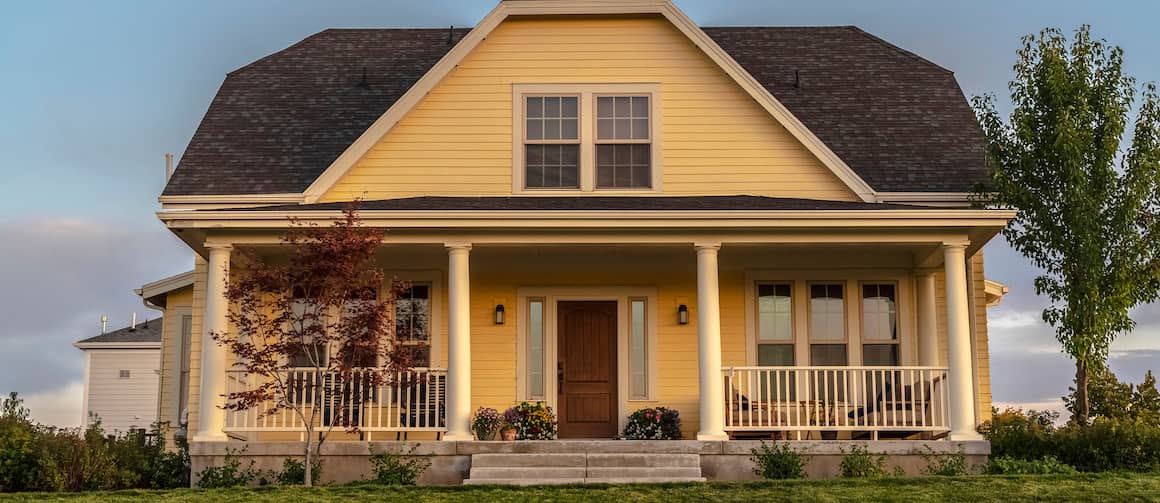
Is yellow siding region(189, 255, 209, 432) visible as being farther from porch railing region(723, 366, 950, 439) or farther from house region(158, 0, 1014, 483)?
porch railing region(723, 366, 950, 439)

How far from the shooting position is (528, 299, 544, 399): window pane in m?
16.9

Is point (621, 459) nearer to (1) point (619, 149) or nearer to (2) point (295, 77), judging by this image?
(1) point (619, 149)

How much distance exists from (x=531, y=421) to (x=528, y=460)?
62.4 inches

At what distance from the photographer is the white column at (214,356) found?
14547mm

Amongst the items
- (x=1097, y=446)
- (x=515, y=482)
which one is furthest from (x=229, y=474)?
(x=1097, y=446)

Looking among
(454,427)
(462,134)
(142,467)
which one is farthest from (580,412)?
(142,467)

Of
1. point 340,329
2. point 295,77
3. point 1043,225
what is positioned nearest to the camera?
point 340,329

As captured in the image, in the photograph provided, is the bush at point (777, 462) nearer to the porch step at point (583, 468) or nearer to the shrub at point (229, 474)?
the porch step at point (583, 468)

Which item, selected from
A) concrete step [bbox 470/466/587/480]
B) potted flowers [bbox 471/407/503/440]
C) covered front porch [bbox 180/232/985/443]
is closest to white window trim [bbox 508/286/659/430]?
covered front porch [bbox 180/232/985/443]

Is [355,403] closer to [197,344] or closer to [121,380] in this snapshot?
[197,344]

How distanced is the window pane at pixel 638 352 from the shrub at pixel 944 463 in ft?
13.1

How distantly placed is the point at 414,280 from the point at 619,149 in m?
3.24

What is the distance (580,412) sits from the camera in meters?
16.9

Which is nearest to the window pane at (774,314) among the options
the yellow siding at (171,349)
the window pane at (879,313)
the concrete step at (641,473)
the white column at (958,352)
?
A: the window pane at (879,313)
